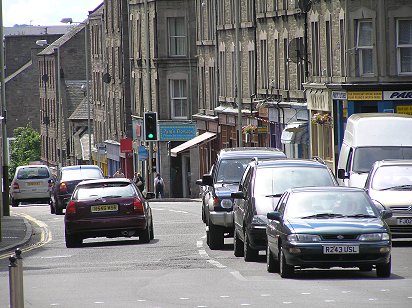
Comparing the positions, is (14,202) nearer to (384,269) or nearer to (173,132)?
(173,132)

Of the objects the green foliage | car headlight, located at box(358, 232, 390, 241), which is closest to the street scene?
car headlight, located at box(358, 232, 390, 241)

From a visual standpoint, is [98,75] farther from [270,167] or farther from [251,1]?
[270,167]

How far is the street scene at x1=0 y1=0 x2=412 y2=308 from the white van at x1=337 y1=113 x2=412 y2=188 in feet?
0.14

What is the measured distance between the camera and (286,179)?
23.5 meters

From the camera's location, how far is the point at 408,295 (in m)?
16.6

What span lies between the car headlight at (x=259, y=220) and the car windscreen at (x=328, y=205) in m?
2.01

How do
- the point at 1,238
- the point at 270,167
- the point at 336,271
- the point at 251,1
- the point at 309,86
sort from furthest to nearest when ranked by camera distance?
the point at 251,1 → the point at 309,86 → the point at 1,238 → the point at 270,167 → the point at 336,271

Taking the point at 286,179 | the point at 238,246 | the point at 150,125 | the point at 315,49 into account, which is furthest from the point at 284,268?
the point at 150,125

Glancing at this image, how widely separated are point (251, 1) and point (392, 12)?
15.6 metres

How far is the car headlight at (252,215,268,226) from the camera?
73.0ft

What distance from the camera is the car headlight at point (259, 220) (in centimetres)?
2225

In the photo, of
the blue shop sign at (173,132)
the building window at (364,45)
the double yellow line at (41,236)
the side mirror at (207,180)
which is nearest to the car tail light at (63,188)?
the double yellow line at (41,236)

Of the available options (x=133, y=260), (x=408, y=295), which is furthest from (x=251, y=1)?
(x=408, y=295)

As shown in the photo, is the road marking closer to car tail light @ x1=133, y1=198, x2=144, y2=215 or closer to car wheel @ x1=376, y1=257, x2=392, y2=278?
car wheel @ x1=376, y1=257, x2=392, y2=278
